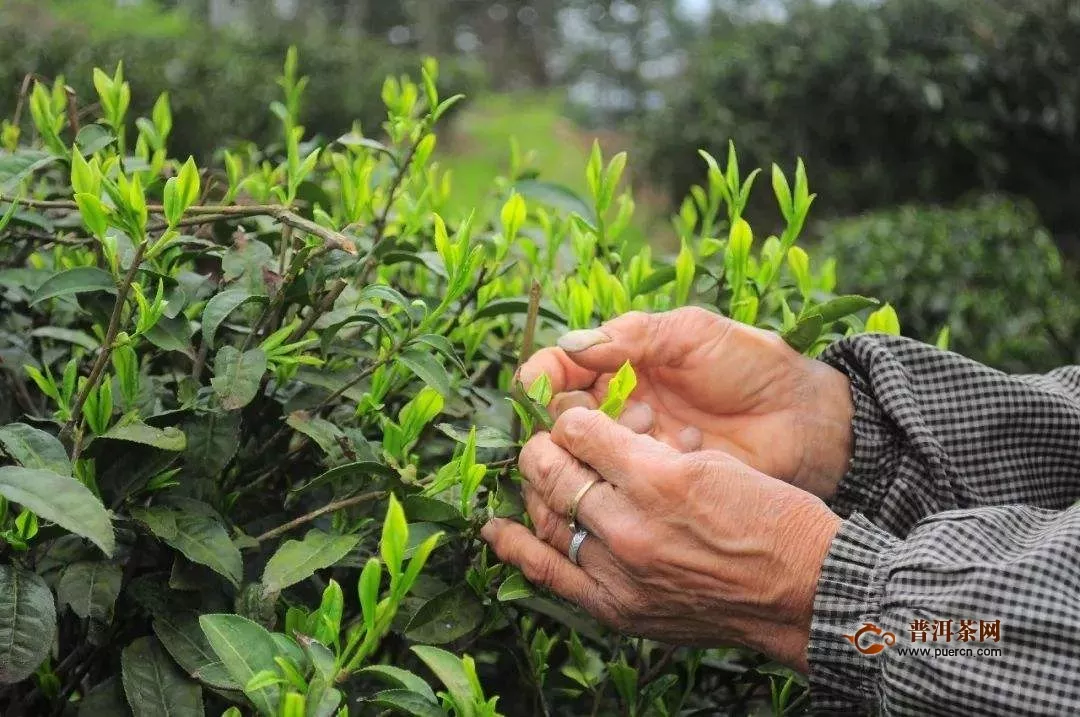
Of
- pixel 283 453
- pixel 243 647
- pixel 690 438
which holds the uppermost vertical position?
pixel 243 647

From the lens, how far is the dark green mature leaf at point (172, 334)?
1283mm

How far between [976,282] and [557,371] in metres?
4.54

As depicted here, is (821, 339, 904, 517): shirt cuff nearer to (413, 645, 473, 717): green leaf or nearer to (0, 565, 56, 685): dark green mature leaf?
(413, 645, 473, 717): green leaf

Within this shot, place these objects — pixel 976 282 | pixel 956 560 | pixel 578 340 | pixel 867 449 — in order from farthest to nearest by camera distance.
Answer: pixel 976 282 → pixel 867 449 → pixel 578 340 → pixel 956 560

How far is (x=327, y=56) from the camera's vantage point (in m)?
15.1

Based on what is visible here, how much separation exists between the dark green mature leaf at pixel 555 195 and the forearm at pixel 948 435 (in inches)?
18.8

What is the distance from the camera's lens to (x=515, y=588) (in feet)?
4.28

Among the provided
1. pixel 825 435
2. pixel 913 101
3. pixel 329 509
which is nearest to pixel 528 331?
pixel 329 509

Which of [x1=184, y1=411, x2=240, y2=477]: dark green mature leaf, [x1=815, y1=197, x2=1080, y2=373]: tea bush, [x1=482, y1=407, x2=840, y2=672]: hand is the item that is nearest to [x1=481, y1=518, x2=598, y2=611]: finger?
[x1=482, y1=407, x2=840, y2=672]: hand

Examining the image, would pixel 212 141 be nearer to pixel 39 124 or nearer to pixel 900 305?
pixel 900 305

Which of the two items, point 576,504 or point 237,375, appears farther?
point 576,504

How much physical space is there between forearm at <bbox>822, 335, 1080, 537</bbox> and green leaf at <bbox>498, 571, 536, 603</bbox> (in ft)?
2.11

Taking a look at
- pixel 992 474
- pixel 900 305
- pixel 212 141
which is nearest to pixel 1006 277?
pixel 900 305

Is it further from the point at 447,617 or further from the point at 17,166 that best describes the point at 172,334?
the point at 447,617
